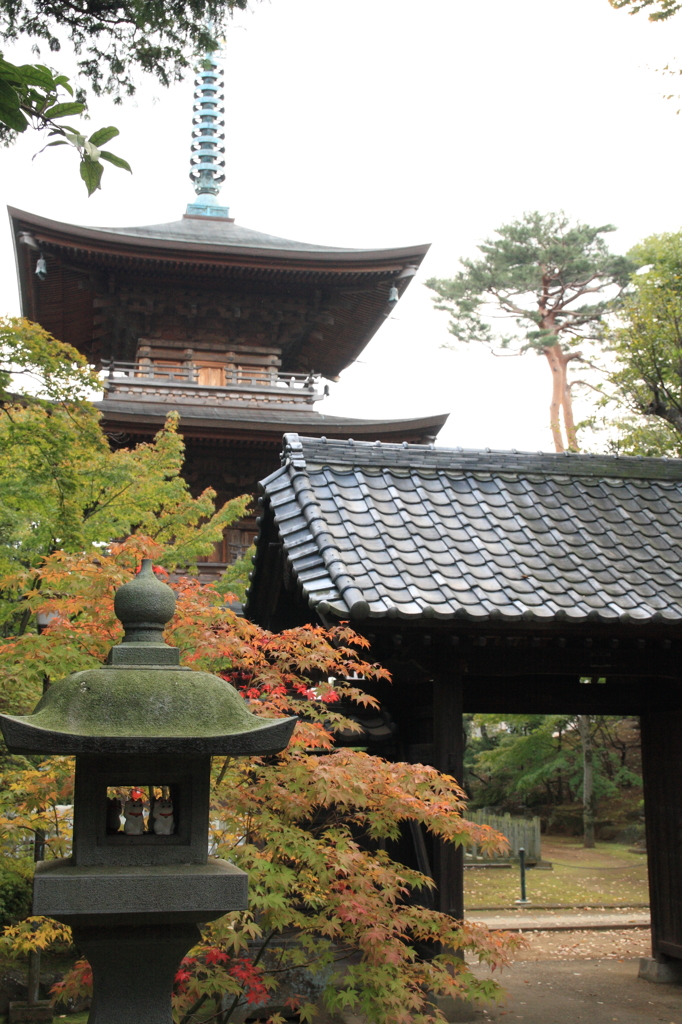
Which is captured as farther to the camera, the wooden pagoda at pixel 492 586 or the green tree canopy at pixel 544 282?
the green tree canopy at pixel 544 282

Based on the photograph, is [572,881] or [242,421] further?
[572,881]

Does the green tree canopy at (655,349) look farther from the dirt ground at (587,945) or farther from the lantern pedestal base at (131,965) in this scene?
the lantern pedestal base at (131,965)

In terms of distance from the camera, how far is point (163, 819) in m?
3.71

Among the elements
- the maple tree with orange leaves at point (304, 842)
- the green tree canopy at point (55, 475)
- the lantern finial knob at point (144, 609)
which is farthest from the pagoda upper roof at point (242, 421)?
the lantern finial knob at point (144, 609)

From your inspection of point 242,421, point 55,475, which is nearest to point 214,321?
point 242,421

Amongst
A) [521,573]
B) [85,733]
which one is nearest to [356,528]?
[521,573]

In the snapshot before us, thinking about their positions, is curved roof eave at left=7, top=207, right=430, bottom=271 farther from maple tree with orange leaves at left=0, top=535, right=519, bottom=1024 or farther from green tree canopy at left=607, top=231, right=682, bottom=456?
maple tree with orange leaves at left=0, top=535, right=519, bottom=1024

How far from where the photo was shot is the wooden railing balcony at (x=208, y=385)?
56.7 ft

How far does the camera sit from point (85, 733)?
3383mm

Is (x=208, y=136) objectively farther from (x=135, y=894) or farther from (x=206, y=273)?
(x=135, y=894)

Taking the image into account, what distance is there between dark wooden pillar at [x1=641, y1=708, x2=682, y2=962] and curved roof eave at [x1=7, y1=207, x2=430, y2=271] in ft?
37.6

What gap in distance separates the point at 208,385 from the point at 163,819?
14.7 m

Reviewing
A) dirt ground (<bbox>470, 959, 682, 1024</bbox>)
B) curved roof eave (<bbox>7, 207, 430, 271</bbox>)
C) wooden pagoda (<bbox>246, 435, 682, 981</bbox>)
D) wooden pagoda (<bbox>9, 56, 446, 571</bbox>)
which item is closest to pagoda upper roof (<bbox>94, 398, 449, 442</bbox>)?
wooden pagoda (<bbox>9, 56, 446, 571</bbox>)

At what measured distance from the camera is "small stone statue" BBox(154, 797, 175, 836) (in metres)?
3.70
